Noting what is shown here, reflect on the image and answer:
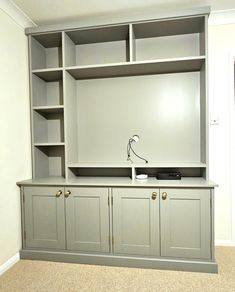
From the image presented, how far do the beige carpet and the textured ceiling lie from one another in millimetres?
2443

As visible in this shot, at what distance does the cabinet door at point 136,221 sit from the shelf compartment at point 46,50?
165 cm

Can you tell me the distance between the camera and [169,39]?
2.47m

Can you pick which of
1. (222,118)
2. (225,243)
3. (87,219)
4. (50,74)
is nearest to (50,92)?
(50,74)

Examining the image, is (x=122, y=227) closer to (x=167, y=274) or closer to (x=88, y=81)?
(x=167, y=274)

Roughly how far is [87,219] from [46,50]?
1.99 m

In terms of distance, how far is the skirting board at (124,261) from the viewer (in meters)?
2.02

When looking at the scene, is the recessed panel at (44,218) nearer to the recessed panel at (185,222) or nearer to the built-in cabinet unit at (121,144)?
the built-in cabinet unit at (121,144)

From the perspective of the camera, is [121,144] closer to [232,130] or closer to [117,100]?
[117,100]

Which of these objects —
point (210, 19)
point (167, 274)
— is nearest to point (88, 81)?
point (210, 19)

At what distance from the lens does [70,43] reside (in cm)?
251

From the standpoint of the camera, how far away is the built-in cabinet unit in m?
2.08

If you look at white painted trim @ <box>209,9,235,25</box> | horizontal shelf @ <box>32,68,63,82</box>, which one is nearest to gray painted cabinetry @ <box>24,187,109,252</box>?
horizontal shelf @ <box>32,68,63,82</box>

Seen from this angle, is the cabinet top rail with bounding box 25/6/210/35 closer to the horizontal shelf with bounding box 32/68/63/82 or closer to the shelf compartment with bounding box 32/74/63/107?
the horizontal shelf with bounding box 32/68/63/82

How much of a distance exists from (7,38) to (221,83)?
2193 mm
